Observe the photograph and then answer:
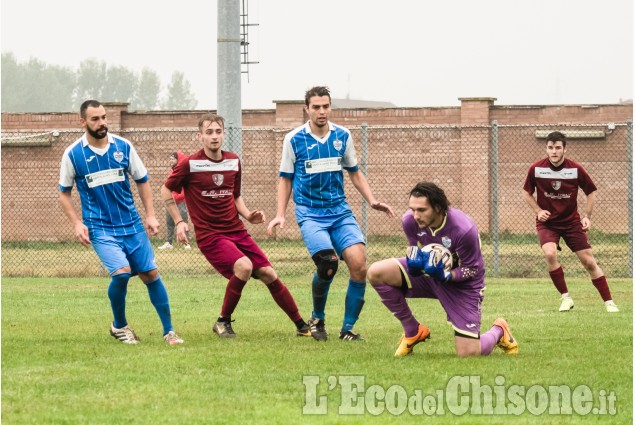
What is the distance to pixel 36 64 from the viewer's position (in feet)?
440

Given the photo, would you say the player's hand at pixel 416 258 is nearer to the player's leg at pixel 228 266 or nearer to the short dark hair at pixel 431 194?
the short dark hair at pixel 431 194

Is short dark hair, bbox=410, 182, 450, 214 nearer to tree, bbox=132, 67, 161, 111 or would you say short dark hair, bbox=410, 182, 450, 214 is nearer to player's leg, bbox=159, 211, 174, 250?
player's leg, bbox=159, 211, 174, 250

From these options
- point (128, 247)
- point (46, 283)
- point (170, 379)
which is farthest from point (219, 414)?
point (46, 283)

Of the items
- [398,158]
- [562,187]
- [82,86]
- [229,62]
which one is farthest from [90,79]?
[562,187]

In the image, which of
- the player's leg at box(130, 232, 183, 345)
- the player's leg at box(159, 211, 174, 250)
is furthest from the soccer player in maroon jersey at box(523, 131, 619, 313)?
the player's leg at box(159, 211, 174, 250)

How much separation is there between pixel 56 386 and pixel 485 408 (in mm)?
2821

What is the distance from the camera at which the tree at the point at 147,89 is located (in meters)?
134

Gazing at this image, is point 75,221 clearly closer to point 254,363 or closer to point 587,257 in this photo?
point 254,363

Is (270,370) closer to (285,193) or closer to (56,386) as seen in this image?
(56,386)

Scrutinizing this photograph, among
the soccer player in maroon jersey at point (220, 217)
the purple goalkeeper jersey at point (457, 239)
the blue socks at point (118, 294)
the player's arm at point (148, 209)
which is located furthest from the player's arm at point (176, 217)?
the purple goalkeeper jersey at point (457, 239)

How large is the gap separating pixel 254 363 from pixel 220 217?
2216 millimetres

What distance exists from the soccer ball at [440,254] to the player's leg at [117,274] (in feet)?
8.81

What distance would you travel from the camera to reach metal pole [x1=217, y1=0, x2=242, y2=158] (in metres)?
18.8

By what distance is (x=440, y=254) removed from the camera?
8.77 meters
